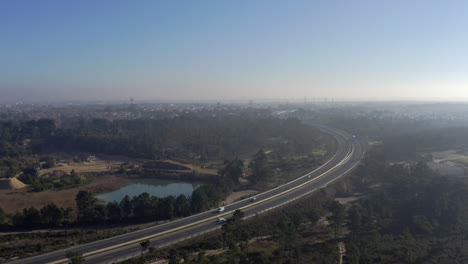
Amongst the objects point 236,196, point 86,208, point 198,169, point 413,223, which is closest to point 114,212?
point 86,208

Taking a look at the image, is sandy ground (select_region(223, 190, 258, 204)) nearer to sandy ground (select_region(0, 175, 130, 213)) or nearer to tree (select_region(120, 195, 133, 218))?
tree (select_region(120, 195, 133, 218))

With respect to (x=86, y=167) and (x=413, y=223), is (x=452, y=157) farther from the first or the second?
(x=86, y=167)

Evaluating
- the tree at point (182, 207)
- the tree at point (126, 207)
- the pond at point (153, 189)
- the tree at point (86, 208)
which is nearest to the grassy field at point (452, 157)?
the pond at point (153, 189)

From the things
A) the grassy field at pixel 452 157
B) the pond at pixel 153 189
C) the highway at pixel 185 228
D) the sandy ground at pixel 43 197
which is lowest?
the pond at pixel 153 189

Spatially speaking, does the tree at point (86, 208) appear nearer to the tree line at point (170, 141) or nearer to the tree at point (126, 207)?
the tree at point (126, 207)

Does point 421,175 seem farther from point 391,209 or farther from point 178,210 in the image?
point 178,210

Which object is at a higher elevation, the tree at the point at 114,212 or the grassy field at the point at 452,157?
the grassy field at the point at 452,157
